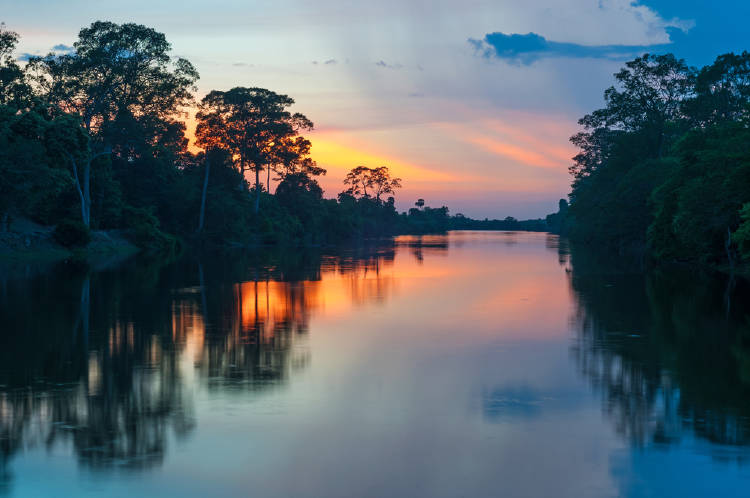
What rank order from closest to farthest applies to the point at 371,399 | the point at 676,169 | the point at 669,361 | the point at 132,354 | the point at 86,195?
the point at 371,399 < the point at 669,361 < the point at 132,354 < the point at 676,169 < the point at 86,195

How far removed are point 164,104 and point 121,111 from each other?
3.67m

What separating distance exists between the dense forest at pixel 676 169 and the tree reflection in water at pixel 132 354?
17693 mm

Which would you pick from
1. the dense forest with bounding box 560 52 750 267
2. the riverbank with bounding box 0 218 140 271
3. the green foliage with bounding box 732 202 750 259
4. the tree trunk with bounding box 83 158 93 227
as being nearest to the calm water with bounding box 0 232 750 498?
the green foliage with bounding box 732 202 750 259

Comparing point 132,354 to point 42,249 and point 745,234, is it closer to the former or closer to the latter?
point 745,234

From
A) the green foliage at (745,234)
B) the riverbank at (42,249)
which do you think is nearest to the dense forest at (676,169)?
the green foliage at (745,234)

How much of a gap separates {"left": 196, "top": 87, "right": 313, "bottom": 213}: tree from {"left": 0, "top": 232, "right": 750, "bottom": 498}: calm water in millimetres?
63957

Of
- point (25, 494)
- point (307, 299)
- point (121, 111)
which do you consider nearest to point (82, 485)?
point (25, 494)

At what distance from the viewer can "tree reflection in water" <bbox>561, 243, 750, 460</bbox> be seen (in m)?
9.48

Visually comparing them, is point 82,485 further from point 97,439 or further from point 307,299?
point 307,299

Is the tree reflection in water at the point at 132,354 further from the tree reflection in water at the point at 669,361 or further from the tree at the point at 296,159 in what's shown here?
the tree at the point at 296,159

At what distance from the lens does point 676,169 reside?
46.6m

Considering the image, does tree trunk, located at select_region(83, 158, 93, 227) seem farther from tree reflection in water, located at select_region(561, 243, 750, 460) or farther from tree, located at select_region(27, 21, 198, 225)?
tree reflection in water, located at select_region(561, 243, 750, 460)

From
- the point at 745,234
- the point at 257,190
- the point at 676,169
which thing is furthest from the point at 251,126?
the point at 745,234

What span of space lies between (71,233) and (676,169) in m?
40.7
